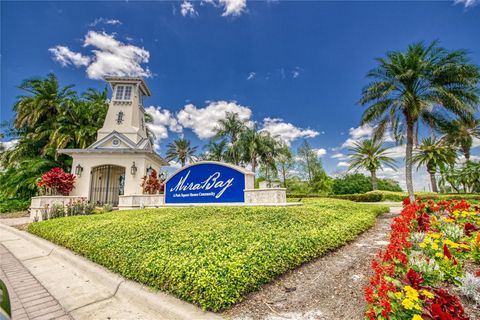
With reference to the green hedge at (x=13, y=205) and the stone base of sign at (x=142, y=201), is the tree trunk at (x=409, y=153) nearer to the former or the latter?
the stone base of sign at (x=142, y=201)

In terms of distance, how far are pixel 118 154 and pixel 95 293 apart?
37.4 ft

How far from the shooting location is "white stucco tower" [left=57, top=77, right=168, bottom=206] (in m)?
13.2

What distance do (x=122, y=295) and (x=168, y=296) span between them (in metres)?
0.85

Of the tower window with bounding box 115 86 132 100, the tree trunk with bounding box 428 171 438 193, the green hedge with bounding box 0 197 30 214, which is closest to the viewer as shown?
the tower window with bounding box 115 86 132 100

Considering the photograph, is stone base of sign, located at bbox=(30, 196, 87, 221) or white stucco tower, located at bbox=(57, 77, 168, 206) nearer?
stone base of sign, located at bbox=(30, 196, 87, 221)

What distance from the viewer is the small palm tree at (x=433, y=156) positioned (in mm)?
26844

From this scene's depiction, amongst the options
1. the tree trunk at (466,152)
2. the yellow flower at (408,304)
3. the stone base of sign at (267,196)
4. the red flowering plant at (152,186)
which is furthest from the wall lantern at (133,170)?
the tree trunk at (466,152)

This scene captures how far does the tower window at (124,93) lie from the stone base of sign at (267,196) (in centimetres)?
1221

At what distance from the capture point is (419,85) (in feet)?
37.2

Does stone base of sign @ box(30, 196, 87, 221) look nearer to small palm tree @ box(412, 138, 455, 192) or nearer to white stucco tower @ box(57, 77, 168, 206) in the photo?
white stucco tower @ box(57, 77, 168, 206)

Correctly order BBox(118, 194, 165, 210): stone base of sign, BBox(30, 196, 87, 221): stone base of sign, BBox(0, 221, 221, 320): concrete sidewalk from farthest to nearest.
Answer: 1. BBox(118, 194, 165, 210): stone base of sign
2. BBox(30, 196, 87, 221): stone base of sign
3. BBox(0, 221, 221, 320): concrete sidewalk

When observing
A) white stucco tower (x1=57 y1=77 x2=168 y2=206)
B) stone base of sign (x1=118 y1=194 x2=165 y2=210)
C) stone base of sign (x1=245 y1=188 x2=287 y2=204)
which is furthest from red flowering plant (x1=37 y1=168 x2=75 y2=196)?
stone base of sign (x1=245 y1=188 x2=287 y2=204)

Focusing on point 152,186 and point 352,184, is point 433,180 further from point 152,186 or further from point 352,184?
point 152,186

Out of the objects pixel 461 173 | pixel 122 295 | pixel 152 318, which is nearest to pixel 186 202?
pixel 122 295
